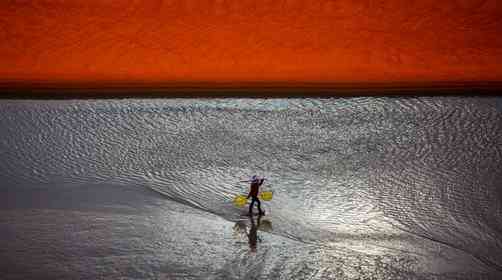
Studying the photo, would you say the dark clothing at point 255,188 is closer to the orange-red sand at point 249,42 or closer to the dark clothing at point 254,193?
the dark clothing at point 254,193

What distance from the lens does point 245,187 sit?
5.84 meters

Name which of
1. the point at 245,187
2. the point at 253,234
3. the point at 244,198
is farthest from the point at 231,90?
the point at 253,234

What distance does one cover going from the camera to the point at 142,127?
7.38 meters

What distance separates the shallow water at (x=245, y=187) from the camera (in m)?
4.76

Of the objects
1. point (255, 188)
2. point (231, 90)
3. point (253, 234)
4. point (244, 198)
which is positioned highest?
point (231, 90)

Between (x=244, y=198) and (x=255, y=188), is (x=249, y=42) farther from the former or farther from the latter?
(x=255, y=188)

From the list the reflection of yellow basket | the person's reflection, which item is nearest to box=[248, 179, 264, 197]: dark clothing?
the reflection of yellow basket

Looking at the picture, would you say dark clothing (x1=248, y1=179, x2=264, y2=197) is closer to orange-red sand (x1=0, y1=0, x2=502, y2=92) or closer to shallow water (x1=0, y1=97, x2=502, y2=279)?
shallow water (x1=0, y1=97, x2=502, y2=279)

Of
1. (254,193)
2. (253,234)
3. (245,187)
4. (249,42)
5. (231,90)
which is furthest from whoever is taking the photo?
(249,42)

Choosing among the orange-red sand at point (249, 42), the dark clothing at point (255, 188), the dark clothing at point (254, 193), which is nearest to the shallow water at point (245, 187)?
the dark clothing at point (254, 193)

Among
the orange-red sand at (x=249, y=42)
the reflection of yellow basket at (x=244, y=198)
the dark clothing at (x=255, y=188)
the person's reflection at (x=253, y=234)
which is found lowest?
the person's reflection at (x=253, y=234)

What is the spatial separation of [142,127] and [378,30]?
4.85 metres

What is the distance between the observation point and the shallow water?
15.6ft

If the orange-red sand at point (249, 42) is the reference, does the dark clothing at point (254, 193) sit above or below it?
below
